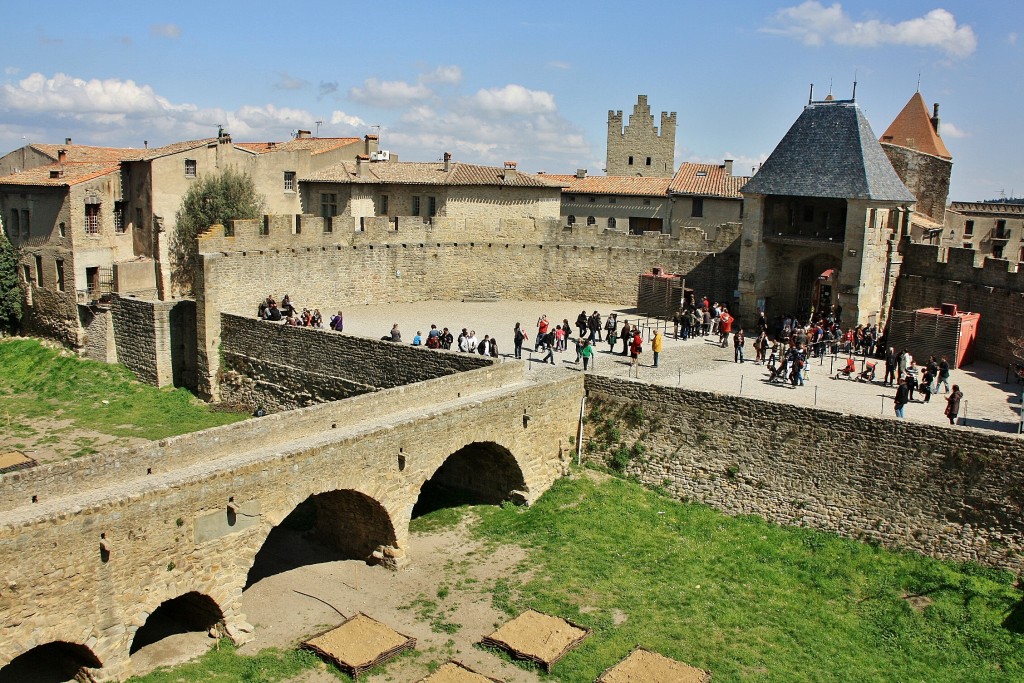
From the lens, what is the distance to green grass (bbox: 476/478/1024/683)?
53.8 feet

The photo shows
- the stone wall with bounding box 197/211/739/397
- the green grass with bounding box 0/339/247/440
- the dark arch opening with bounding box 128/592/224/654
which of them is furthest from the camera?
the stone wall with bounding box 197/211/739/397

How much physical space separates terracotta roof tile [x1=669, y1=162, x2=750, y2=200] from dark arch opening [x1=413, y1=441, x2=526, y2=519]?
2288 cm

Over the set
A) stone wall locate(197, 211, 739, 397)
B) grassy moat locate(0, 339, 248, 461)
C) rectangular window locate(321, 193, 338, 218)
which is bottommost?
grassy moat locate(0, 339, 248, 461)

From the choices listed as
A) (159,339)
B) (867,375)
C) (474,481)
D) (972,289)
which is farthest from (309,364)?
(972,289)

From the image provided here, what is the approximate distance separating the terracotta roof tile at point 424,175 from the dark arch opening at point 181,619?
23989mm

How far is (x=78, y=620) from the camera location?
1358cm

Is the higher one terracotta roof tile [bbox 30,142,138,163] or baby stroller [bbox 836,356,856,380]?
terracotta roof tile [bbox 30,142,138,163]

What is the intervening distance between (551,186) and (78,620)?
29582 mm

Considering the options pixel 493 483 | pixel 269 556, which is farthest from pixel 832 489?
pixel 269 556

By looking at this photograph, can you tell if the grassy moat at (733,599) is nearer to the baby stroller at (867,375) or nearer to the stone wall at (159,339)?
the baby stroller at (867,375)

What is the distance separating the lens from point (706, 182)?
144 feet

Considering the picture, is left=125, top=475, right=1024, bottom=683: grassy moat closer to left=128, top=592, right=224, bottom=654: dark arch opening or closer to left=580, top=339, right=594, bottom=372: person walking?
left=128, top=592, right=224, bottom=654: dark arch opening

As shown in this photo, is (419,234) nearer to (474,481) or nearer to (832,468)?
(474,481)

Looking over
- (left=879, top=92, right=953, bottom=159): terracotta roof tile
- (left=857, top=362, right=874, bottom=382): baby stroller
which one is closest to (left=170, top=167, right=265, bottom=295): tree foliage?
(left=857, top=362, right=874, bottom=382): baby stroller
